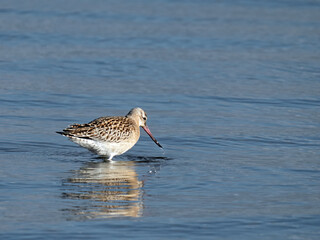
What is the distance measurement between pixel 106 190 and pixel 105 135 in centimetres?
205

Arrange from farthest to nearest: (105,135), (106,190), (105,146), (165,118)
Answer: (165,118), (105,135), (105,146), (106,190)

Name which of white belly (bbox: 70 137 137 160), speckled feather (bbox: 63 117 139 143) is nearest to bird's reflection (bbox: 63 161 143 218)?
white belly (bbox: 70 137 137 160)

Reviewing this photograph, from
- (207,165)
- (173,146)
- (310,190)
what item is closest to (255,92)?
(173,146)

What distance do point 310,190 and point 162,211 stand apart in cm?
204

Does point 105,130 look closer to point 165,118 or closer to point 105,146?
point 105,146

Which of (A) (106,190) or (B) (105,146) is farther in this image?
(B) (105,146)

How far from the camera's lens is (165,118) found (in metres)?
13.0

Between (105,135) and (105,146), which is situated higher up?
(105,135)

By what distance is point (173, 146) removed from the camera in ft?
37.2

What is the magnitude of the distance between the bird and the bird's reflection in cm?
Result: 25

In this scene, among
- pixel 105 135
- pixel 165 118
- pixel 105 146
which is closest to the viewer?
pixel 105 146

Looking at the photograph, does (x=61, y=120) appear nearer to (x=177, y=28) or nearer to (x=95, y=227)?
(x=95, y=227)

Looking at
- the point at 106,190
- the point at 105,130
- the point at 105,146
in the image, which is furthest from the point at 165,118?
the point at 106,190

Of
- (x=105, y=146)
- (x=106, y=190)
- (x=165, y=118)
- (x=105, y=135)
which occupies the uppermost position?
(x=165, y=118)
